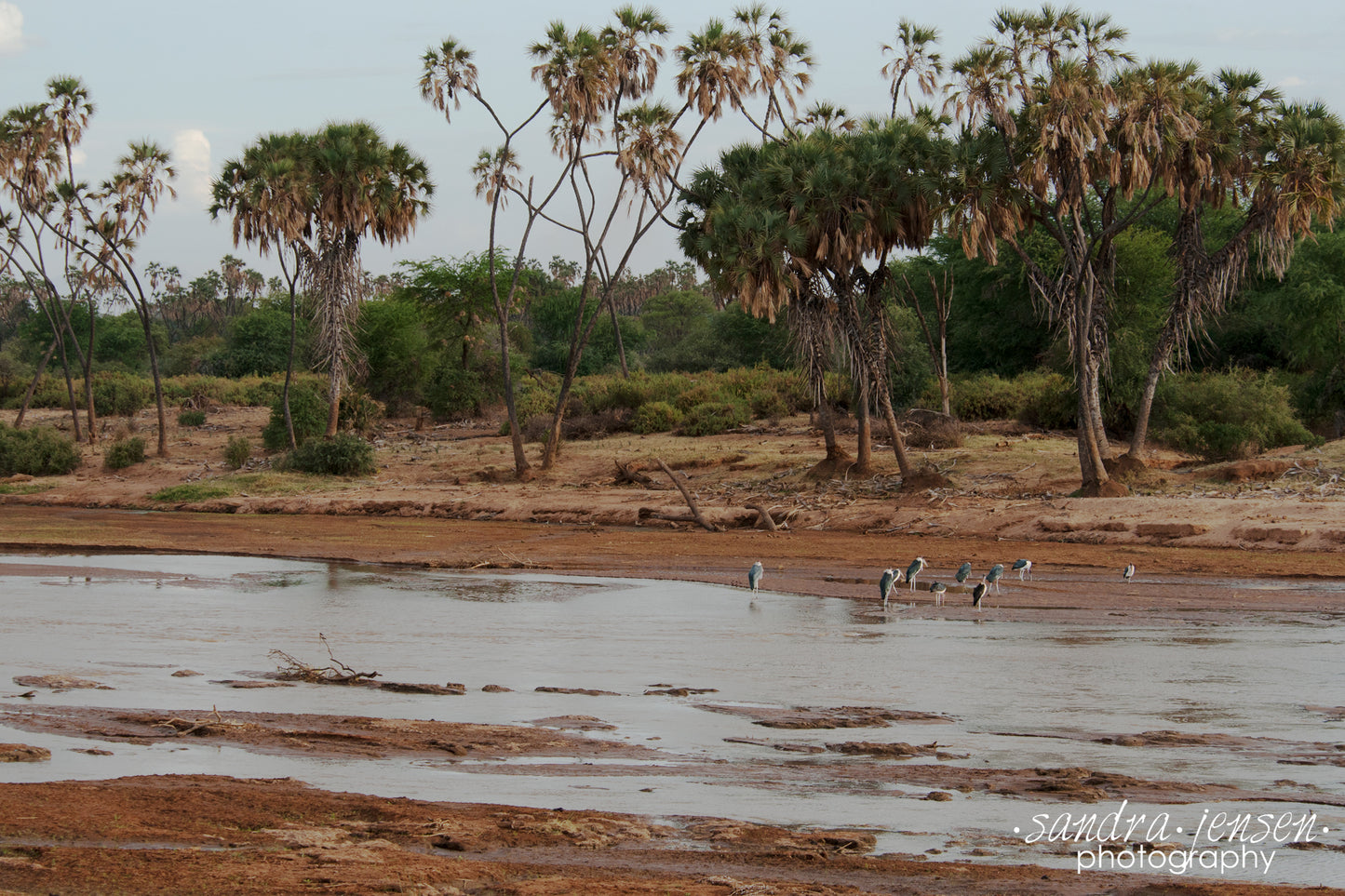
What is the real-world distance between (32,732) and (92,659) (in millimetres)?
3343

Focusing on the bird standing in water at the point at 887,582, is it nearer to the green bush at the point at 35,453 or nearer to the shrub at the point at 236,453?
the shrub at the point at 236,453

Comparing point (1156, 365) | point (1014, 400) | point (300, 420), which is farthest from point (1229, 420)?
point (300, 420)

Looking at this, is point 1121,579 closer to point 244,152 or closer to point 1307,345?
point 1307,345

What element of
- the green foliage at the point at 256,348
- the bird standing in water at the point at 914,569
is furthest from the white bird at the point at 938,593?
the green foliage at the point at 256,348

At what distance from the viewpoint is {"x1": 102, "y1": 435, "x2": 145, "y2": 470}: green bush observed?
3847cm

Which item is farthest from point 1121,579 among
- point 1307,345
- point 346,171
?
point 346,171

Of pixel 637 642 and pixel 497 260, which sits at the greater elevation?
pixel 497 260

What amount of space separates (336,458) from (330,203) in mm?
7738

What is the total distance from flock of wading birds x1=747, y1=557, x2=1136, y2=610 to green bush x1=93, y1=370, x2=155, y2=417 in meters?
41.5

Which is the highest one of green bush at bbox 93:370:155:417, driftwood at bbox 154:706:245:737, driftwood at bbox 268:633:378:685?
green bush at bbox 93:370:155:417

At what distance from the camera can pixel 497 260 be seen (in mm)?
50625

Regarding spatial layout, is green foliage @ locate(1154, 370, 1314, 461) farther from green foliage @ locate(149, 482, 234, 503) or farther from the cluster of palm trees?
green foliage @ locate(149, 482, 234, 503)

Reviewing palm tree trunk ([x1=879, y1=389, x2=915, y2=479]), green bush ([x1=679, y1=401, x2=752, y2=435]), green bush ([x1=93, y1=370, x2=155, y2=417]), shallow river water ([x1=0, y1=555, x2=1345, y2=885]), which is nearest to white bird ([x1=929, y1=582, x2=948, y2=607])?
shallow river water ([x1=0, y1=555, x2=1345, y2=885])

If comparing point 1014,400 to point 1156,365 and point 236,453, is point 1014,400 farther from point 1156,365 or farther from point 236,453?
point 236,453
